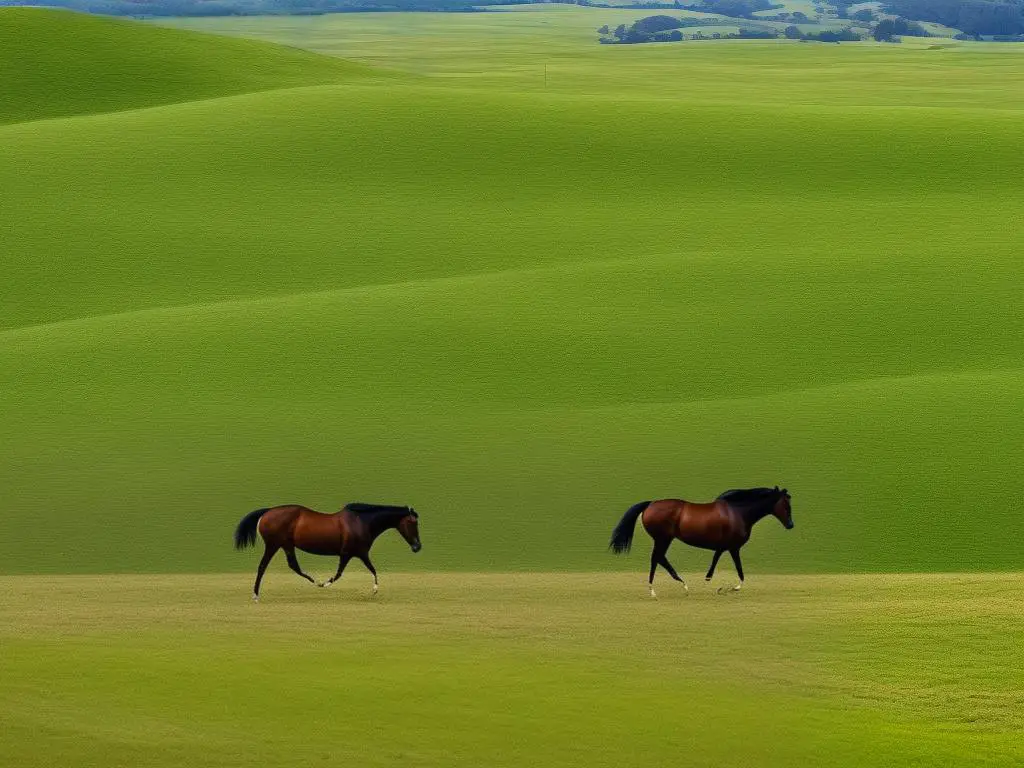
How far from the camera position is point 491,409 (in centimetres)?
3244

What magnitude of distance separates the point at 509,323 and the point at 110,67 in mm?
39460

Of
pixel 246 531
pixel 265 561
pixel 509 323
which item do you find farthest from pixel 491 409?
pixel 246 531

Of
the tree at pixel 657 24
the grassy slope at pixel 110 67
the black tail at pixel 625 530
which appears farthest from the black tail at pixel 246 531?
the tree at pixel 657 24

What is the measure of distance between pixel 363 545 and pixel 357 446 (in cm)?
1222

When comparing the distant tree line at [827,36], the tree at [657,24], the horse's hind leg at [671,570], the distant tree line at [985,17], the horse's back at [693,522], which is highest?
the horse's back at [693,522]

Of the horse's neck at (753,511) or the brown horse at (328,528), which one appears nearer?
the brown horse at (328,528)

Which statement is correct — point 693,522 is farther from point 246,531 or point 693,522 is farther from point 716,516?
point 246,531

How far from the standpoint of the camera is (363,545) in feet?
58.5

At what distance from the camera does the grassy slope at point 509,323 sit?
89.6 feet

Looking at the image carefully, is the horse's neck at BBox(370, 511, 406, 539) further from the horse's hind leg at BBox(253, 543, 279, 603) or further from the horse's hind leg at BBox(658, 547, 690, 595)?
the horse's hind leg at BBox(658, 547, 690, 595)

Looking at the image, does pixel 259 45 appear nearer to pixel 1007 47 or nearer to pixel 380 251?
pixel 380 251

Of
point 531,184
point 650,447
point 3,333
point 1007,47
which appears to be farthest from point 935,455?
point 1007,47

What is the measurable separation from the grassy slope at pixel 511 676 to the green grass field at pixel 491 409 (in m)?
0.06

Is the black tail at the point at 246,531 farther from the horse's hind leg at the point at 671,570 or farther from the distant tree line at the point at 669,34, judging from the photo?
the distant tree line at the point at 669,34
